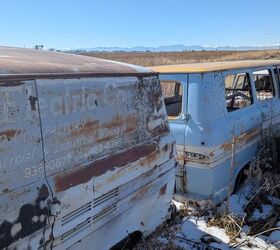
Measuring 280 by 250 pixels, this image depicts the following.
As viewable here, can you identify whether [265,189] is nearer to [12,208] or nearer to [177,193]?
[177,193]

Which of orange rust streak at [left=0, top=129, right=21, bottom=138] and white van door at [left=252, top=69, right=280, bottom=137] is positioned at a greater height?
orange rust streak at [left=0, top=129, right=21, bottom=138]

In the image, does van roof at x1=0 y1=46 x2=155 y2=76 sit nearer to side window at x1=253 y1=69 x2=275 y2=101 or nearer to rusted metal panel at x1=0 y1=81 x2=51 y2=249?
rusted metal panel at x1=0 y1=81 x2=51 y2=249

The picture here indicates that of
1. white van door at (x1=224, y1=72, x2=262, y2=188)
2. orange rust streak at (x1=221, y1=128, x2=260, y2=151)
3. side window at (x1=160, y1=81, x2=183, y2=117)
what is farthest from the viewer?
side window at (x1=160, y1=81, x2=183, y2=117)

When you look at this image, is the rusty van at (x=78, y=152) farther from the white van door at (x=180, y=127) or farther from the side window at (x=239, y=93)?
the side window at (x=239, y=93)

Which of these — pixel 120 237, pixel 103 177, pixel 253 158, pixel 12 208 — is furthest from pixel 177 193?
pixel 12 208

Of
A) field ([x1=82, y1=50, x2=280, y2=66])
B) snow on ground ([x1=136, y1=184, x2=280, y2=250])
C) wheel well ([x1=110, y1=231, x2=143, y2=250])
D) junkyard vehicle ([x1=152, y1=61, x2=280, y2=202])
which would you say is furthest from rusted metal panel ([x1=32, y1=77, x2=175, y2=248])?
field ([x1=82, y1=50, x2=280, y2=66])

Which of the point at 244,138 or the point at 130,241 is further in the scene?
the point at 244,138

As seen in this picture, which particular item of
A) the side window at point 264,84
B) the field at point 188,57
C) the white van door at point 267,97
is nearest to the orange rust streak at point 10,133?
the white van door at point 267,97

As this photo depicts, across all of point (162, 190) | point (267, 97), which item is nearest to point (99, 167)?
point (162, 190)

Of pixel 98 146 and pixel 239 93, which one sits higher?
pixel 98 146

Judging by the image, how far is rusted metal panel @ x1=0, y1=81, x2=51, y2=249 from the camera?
2287mm

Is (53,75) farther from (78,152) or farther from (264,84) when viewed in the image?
(264,84)

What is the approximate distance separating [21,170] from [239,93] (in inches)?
190

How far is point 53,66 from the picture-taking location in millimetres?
2852
